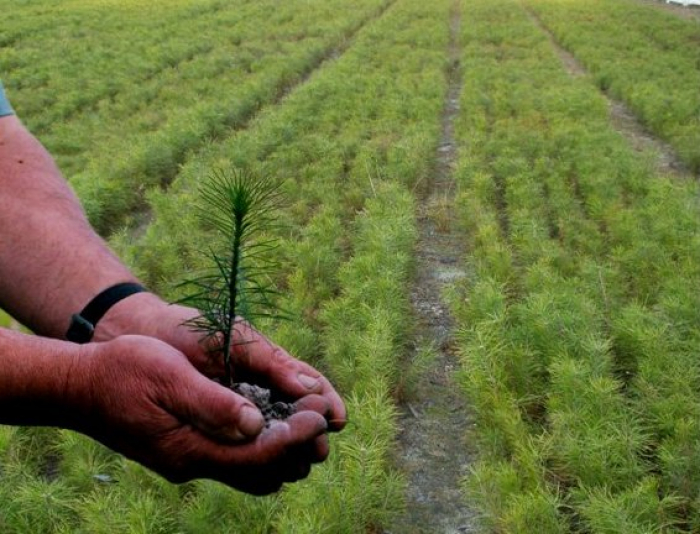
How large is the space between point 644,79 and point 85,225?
1213cm

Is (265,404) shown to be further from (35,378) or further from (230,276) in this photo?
(35,378)

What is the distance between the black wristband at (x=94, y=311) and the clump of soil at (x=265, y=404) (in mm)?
424

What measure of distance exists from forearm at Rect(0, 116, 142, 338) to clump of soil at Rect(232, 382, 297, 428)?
0.50 m

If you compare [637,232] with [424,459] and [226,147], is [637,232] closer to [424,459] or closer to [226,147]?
[424,459]

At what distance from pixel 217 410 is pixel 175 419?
13 cm

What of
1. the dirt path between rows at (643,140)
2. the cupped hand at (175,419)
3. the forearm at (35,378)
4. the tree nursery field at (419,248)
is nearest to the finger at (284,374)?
the cupped hand at (175,419)

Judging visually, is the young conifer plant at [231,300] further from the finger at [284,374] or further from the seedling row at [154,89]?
the seedling row at [154,89]

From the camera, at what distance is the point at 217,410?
4.58 feet

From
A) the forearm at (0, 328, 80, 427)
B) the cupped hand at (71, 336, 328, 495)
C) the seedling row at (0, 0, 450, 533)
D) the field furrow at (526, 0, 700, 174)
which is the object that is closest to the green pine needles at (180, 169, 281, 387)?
the cupped hand at (71, 336, 328, 495)

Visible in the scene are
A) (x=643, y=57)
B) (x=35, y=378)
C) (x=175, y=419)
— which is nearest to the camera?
(x=35, y=378)

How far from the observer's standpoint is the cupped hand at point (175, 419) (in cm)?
141

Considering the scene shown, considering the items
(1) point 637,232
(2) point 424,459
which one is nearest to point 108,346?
(2) point 424,459

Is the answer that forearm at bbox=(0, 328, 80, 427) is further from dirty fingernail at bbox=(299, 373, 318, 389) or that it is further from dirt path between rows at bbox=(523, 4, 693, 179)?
dirt path between rows at bbox=(523, 4, 693, 179)

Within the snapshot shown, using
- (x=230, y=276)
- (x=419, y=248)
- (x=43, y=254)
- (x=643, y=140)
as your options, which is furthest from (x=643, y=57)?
(x=230, y=276)
